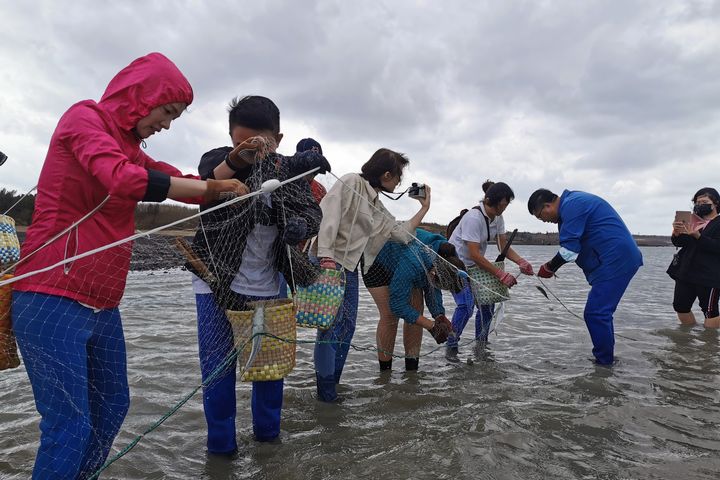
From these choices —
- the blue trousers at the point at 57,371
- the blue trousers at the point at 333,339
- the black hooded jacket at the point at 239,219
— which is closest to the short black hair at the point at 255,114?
the black hooded jacket at the point at 239,219

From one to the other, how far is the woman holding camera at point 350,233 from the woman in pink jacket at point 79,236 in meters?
1.71

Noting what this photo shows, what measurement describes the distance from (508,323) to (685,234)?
2.75m

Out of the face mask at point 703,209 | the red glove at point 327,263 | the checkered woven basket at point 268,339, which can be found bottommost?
the checkered woven basket at point 268,339

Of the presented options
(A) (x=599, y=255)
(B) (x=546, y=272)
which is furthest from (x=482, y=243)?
(A) (x=599, y=255)

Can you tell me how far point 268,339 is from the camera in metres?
2.56

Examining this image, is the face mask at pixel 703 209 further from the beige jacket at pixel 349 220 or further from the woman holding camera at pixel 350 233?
the beige jacket at pixel 349 220

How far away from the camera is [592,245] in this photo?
16.6ft

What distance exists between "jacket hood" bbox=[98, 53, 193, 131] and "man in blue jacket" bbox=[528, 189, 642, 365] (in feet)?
13.8

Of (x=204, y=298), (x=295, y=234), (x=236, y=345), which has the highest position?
(x=295, y=234)

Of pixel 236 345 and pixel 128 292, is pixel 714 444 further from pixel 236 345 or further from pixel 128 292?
pixel 128 292

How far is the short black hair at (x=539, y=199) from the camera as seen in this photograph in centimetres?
526

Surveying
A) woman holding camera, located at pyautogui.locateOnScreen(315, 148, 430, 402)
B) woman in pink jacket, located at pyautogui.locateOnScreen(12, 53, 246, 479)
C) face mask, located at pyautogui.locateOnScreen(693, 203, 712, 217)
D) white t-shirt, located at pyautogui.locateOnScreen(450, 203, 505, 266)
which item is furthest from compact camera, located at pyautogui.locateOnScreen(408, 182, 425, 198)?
face mask, located at pyautogui.locateOnScreen(693, 203, 712, 217)

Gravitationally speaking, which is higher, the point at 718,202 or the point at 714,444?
the point at 718,202

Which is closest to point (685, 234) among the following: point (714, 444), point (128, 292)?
point (714, 444)
